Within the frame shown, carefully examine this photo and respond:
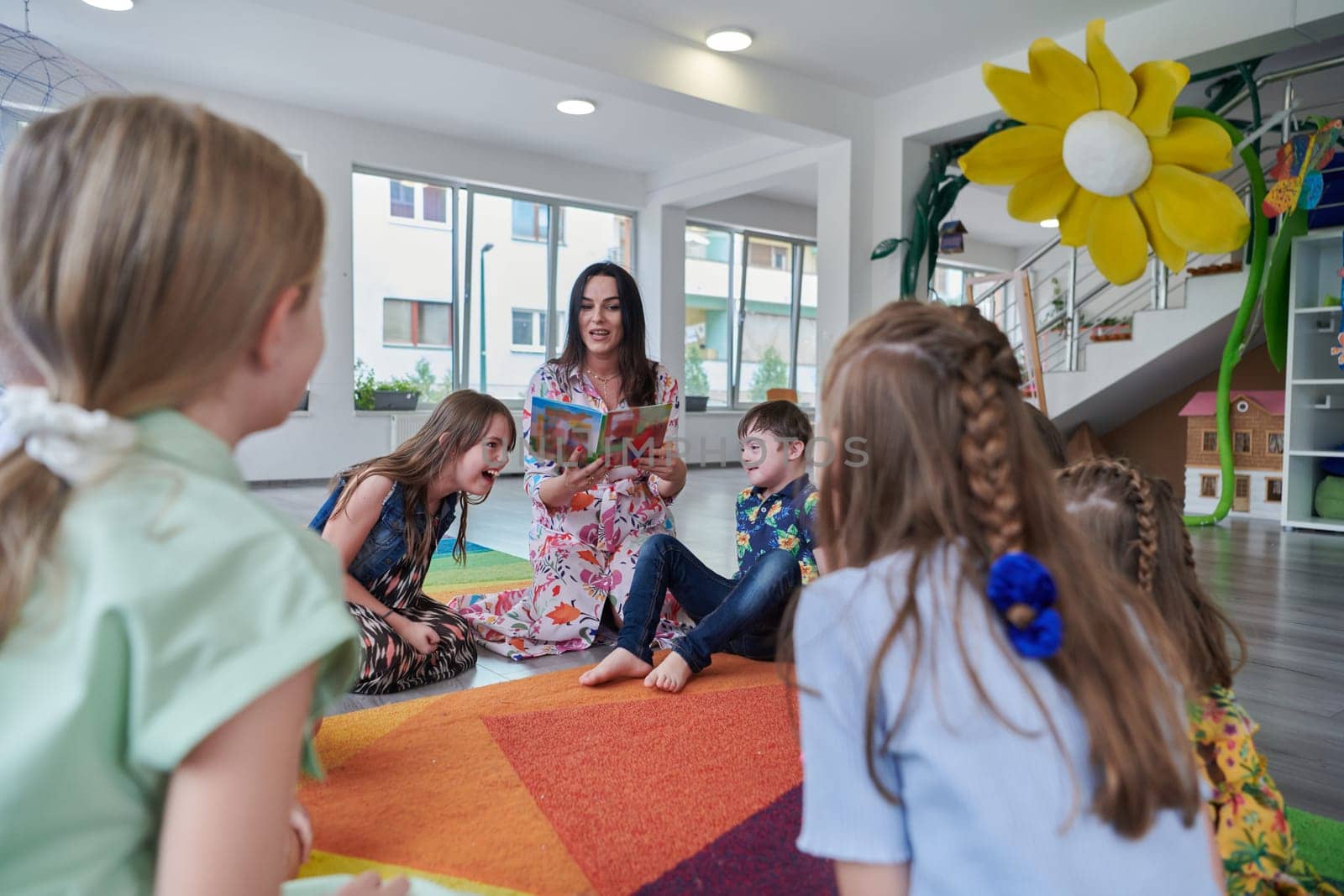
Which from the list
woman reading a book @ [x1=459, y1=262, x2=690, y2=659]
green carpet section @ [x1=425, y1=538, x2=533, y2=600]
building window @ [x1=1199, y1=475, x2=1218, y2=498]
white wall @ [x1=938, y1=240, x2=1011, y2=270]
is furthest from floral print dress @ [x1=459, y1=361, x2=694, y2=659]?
white wall @ [x1=938, y1=240, x2=1011, y2=270]

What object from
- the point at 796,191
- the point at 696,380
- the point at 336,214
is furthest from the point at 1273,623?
the point at 696,380

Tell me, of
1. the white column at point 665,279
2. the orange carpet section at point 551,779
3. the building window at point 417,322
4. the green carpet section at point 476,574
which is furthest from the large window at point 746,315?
the orange carpet section at point 551,779

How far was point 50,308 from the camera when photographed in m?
0.45

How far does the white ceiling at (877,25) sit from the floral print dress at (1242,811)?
12.4 feet

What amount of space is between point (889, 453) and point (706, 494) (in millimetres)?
5341

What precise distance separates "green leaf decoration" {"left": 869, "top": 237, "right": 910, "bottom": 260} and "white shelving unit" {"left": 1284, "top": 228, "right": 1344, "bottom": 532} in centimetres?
196

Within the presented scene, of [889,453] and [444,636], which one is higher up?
[889,453]

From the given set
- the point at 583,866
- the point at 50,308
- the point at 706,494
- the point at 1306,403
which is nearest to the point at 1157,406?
the point at 1306,403

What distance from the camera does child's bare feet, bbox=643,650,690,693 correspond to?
6.29 ft

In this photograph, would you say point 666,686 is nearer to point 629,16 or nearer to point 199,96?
point 629,16

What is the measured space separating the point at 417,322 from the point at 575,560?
15.9ft

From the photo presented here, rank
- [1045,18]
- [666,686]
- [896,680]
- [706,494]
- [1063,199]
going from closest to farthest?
[896,680], [1063,199], [666,686], [1045,18], [706,494]

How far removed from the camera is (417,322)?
6.82m

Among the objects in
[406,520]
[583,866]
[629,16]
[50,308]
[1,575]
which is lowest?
[583,866]
